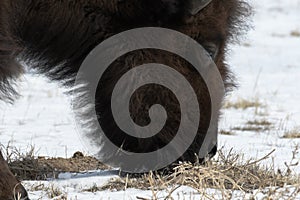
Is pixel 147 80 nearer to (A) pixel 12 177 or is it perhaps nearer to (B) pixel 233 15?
(B) pixel 233 15

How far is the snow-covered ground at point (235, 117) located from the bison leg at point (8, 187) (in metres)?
0.35

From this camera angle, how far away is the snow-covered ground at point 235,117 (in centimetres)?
554

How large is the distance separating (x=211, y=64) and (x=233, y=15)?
1.22 feet

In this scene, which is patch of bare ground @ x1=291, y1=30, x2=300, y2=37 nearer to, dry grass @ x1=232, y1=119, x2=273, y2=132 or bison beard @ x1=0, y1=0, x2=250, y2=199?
dry grass @ x1=232, y1=119, x2=273, y2=132

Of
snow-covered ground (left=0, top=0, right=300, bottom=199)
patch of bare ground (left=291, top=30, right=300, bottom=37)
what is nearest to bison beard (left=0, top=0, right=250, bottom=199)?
snow-covered ground (left=0, top=0, right=300, bottom=199)

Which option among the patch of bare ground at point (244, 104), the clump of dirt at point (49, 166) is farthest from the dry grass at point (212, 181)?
the patch of bare ground at point (244, 104)

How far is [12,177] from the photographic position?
3914 millimetres

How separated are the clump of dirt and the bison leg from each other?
3.53ft

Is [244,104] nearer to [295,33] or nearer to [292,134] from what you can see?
[292,134]

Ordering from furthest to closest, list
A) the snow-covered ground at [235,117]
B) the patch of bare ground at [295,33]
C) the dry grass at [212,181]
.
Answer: the patch of bare ground at [295,33]
the snow-covered ground at [235,117]
the dry grass at [212,181]

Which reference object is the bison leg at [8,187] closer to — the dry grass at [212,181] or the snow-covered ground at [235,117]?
the dry grass at [212,181]

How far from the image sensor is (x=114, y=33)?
14.9 feet

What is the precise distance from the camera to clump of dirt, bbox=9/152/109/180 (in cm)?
514

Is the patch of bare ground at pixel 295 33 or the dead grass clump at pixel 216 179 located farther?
the patch of bare ground at pixel 295 33
